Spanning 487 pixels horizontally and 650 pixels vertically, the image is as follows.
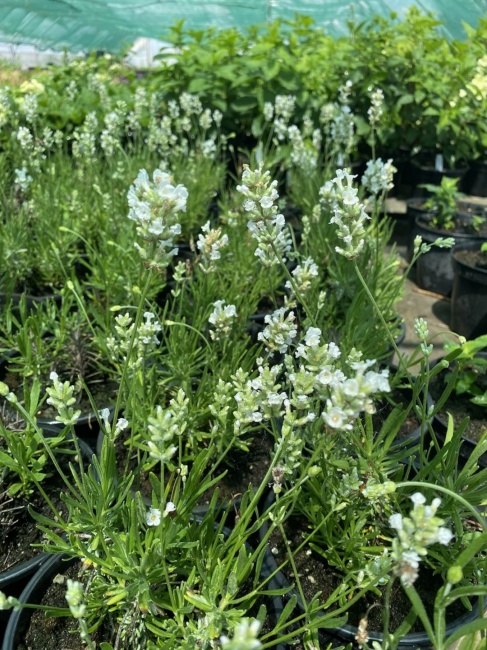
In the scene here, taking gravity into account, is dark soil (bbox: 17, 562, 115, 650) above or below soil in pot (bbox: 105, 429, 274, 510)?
above

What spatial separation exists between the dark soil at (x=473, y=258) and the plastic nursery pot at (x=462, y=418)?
105 centimetres

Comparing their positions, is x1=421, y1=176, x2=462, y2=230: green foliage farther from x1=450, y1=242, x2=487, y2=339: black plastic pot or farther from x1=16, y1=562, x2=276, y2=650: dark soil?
x1=16, y1=562, x2=276, y2=650: dark soil

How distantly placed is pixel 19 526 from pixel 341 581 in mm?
840

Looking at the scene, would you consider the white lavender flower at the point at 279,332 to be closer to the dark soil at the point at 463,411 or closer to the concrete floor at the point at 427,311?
the dark soil at the point at 463,411

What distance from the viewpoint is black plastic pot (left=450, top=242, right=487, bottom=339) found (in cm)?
284

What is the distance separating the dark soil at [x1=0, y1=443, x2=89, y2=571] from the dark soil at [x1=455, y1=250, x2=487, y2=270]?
8.02ft

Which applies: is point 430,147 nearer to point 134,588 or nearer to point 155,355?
point 155,355

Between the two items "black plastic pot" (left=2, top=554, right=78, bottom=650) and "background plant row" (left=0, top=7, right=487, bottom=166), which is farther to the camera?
"background plant row" (left=0, top=7, right=487, bottom=166)

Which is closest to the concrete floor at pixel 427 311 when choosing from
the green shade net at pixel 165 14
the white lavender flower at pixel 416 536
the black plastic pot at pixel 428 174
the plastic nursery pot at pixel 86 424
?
the black plastic pot at pixel 428 174

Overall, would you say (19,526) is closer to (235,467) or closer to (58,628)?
(58,628)

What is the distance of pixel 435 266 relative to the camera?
3.54m

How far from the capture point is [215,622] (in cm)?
95

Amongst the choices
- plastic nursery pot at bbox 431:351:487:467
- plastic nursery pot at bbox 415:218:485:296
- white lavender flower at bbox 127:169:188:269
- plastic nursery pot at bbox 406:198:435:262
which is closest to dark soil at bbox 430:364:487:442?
plastic nursery pot at bbox 431:351:487:467

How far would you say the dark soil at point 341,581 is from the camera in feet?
3.95
